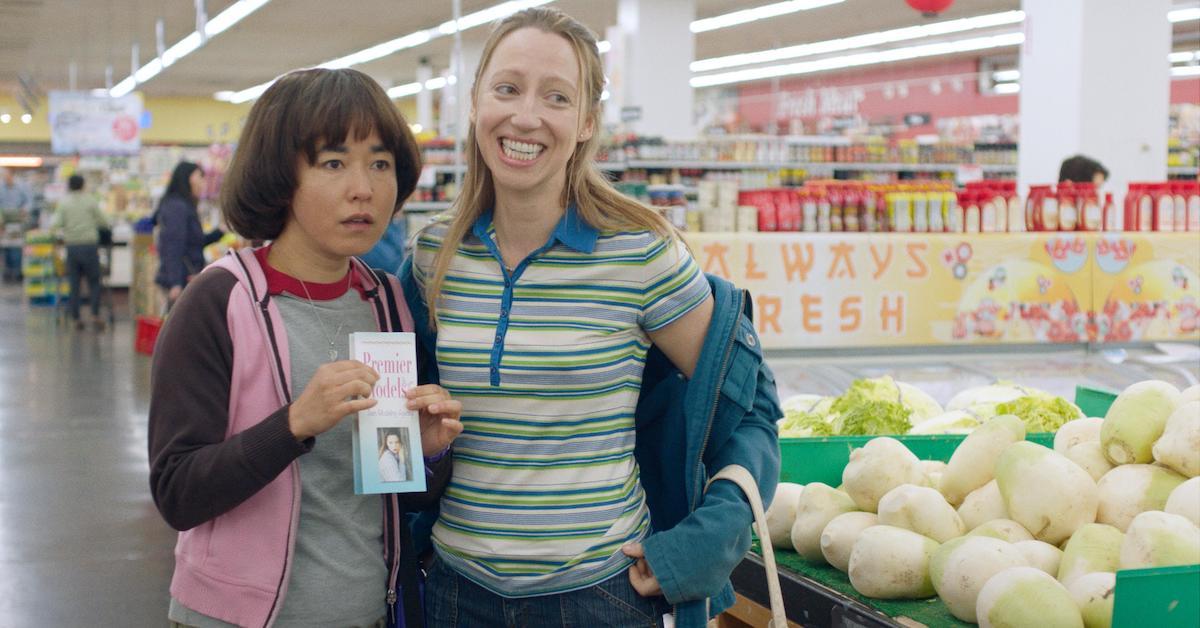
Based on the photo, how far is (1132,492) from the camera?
7.59ft

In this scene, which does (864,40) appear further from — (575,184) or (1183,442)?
(575,184)

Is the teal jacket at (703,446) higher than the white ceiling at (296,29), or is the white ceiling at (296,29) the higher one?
the white ceiling at (296,29)

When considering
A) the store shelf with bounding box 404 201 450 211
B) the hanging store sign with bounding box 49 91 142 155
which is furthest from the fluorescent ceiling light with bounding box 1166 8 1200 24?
the hanging store sign with bounding box 49 91 142 155

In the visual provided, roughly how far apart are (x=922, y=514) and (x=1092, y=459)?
36 cm

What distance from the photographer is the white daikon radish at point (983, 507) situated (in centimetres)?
249

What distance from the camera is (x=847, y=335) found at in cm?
653

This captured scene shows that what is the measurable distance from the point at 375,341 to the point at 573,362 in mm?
249

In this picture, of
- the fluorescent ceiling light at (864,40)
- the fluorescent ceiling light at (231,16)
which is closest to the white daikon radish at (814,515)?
the fluorescent ceiling light at (864,40)

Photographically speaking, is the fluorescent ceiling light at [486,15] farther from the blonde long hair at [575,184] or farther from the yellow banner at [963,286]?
the blonde long hair at [575,184]

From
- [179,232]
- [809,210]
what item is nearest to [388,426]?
[809,210]

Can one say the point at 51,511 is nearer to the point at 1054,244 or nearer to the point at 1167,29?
the point at 1054,244

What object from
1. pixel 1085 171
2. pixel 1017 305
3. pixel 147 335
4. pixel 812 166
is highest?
pixel 812 166

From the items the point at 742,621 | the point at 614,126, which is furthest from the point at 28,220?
the point at 742,621

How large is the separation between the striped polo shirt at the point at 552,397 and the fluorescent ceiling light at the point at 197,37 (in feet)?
53.2
